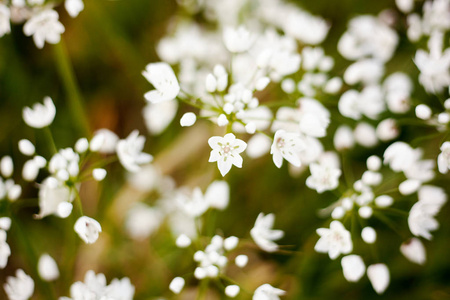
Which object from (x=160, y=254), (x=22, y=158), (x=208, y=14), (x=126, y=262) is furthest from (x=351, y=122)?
(x=22, y=158)

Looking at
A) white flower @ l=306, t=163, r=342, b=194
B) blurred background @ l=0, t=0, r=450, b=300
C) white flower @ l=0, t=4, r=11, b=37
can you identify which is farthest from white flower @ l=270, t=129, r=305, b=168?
white flower @ l=0, t=4, r=11, b=37

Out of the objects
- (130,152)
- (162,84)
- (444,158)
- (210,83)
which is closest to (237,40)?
(210,83)

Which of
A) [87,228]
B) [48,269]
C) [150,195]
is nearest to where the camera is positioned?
[87,228]

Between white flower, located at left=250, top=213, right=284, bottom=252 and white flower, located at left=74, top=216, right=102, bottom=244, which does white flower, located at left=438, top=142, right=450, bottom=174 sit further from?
white flower, located at left=74, top=216, right=102, bottom=244

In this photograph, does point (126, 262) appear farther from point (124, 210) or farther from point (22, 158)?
point (22, 158)

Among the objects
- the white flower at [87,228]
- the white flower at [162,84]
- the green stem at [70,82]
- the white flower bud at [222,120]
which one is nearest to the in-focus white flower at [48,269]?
the white flower at [87,228]

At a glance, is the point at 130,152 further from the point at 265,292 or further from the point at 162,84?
the point at 265,292
